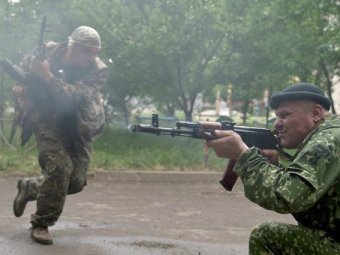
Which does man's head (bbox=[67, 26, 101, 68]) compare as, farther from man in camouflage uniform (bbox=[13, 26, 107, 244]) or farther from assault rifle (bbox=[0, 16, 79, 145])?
assault rifle (bbox=[0, 16, 79, 145])

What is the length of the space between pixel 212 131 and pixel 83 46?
7.09 feet

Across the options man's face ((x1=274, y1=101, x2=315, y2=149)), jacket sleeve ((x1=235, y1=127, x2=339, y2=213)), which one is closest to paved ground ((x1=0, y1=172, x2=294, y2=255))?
man's face ((x1=274, y1=101, x2=315, y2=149))

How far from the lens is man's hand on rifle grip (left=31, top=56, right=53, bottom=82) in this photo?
14.3 ft

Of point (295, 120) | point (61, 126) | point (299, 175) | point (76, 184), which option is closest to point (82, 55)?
point (61, 126)

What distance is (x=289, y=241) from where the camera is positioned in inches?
109

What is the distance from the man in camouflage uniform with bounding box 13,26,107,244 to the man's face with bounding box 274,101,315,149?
2.15 m

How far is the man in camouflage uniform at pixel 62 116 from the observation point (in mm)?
4582

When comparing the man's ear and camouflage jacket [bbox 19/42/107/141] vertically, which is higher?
the man's ear

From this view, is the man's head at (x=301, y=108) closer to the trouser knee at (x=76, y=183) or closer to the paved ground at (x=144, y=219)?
the paved ground at (x=144, y=219)

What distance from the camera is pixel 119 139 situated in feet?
38.7

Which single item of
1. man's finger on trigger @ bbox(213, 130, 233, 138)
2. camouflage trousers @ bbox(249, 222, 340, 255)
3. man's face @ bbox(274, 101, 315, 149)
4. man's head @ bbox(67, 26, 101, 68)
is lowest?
camouflage trousers @ bbox(249, 222, 340, 255)

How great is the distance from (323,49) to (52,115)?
681 centimetres

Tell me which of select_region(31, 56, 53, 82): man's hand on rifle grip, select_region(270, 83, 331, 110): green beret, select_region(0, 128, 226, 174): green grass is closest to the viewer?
select_region(270, 83, 331, 110): green beret

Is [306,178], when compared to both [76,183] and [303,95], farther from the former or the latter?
[76,183]
